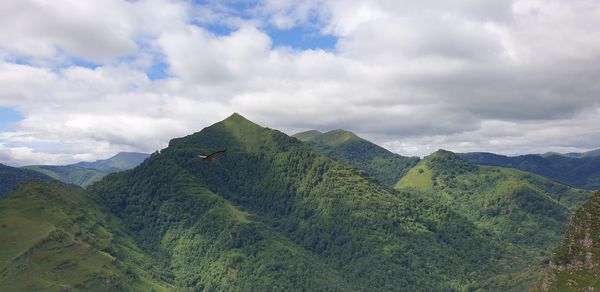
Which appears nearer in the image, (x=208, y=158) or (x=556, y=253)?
(x=208, y=158)

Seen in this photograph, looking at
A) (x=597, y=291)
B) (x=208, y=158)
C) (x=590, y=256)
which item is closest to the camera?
(x=208, y=158)

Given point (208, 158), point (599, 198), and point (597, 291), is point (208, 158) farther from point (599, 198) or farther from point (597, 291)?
point (599, 198)

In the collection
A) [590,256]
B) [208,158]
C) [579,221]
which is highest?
[208,158]

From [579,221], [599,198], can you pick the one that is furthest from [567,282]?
[599,198]

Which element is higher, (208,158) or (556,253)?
(208,158)

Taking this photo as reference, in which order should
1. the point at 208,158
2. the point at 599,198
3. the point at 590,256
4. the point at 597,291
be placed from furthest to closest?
the point at 599,198, the point at 590,256, the point at 597,291, the point at 208,158

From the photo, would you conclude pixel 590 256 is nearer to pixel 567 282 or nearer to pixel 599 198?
pixel 567 282
